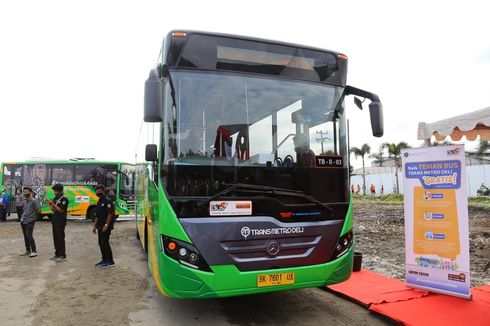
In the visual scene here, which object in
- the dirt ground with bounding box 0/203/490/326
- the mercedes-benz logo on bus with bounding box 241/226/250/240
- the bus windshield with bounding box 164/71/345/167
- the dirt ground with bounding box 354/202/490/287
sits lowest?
the dirt ground with bounding box 354/202/490/287

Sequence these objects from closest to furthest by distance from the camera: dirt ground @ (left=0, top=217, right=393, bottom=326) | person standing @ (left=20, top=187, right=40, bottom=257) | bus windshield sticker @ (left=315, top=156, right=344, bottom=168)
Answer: bus windshield sticker @ (left=315, top=156, right=344, bottom=168)
dirt ground @ (left=0, top=217, right=393, bottom=326)
person standing @ (left=20, top=187, right=40, bottom=257)

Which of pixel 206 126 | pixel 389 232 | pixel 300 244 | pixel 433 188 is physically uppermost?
pixel 206 126

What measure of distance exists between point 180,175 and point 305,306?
2.78 m

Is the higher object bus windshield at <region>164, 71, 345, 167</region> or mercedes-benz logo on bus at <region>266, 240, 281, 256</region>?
bus windshield at <region>164, 71, 345, 167</region>

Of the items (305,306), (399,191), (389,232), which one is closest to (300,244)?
(305,306)

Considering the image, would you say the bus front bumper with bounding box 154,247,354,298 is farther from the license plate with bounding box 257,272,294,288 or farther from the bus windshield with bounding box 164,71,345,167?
the bus windshield with bounding box 164,71,345,167

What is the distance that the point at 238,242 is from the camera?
4215 mm

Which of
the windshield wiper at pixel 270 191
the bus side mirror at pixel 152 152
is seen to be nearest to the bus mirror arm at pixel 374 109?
the windshield wiper at pixel 270 191

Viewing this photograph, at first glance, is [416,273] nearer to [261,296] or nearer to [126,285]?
[261,296]

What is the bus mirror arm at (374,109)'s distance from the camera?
512 centimetres

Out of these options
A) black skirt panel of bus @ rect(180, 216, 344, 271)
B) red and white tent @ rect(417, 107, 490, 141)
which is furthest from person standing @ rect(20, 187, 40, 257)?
red and white tent @ rect(417, 107, 490, 141)

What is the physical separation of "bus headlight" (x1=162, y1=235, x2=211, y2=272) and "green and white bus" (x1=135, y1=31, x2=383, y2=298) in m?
0.01

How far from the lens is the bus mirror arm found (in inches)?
202

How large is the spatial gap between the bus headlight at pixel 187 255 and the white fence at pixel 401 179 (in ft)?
66.1
